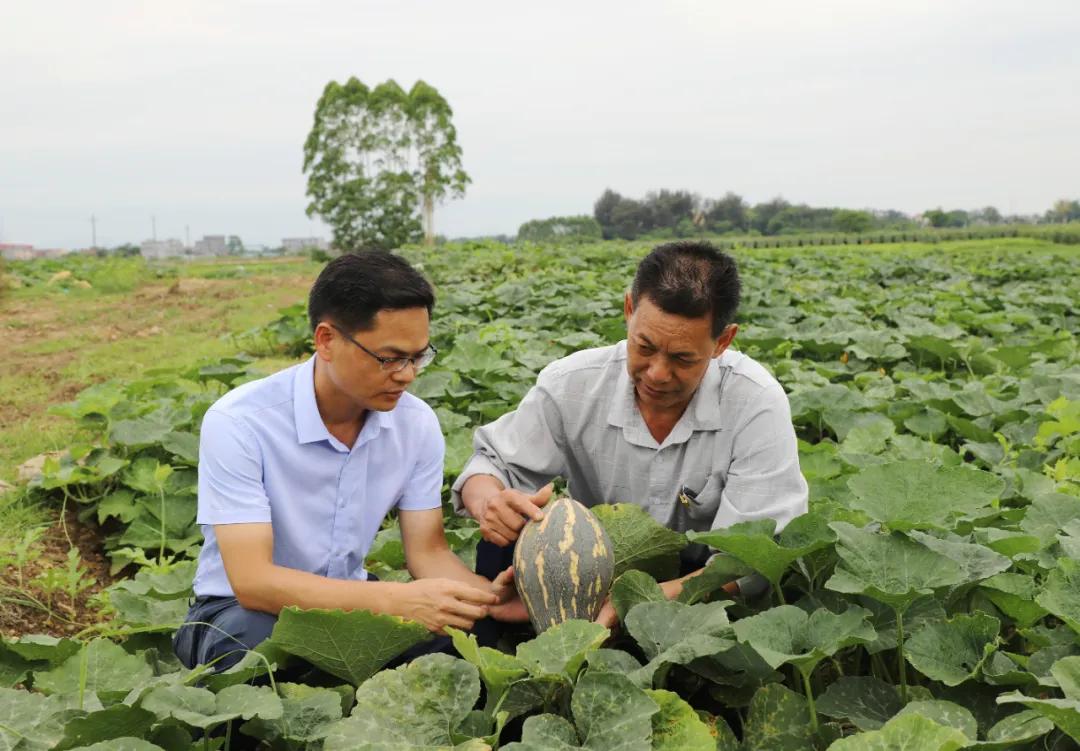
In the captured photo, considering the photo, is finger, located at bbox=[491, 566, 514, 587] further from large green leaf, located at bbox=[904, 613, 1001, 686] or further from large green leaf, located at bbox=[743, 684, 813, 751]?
large green leaf, located at bbox=[904, 613, 1001, 686]

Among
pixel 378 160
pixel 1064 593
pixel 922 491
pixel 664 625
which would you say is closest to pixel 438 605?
pixel 664 625

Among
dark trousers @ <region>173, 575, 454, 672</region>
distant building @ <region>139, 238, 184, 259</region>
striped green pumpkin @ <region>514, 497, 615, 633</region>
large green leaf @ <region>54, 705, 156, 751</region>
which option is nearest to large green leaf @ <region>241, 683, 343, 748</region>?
large green leaf @ <region>54, 705, 156, 751</region>

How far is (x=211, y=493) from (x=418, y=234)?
4557 cm

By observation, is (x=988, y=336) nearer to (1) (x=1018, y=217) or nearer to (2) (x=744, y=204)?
(2) (x=744, y=204)

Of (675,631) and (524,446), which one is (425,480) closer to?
(524,446)

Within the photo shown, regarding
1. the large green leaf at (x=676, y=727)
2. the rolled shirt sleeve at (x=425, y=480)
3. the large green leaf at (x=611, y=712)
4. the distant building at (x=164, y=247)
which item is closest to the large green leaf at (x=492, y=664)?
the large green leaf at (x=611, y=712)

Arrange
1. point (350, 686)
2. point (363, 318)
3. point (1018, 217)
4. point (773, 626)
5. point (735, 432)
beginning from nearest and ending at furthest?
point (773, 626), point (350, 686), point (363, 318), point (735, 432), point (1018, 217)

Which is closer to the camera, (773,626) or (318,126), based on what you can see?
(773,626)

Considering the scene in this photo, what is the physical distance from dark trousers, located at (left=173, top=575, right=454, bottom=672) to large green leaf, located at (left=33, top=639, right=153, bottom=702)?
0.28m

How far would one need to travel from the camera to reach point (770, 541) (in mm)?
2211

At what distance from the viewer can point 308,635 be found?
7.27 ft

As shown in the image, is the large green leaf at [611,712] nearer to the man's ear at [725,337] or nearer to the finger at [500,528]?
the finger at [500,528]

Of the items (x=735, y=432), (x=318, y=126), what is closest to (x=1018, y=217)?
(x=318, y=126)

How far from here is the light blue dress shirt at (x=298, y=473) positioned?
269cm
